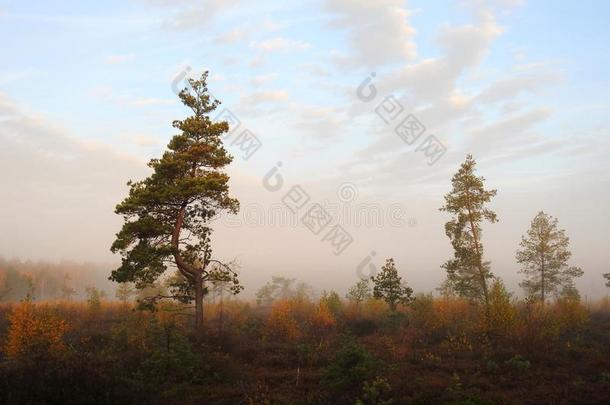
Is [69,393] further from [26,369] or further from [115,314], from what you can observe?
[115,314]

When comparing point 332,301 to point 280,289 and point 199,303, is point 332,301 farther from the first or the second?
point 280,289

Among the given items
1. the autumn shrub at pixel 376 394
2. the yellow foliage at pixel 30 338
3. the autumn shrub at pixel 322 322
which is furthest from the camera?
the autumn shrub at pixel 322 322

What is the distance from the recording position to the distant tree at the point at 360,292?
41.6 m

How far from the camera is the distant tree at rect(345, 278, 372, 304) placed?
1636 inches

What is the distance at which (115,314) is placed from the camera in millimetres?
36938

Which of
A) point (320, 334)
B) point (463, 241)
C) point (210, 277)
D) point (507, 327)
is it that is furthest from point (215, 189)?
point (463, 241)

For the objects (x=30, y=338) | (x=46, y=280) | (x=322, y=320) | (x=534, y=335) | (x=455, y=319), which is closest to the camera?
(x=30, y=338)

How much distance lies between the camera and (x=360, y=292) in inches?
1662

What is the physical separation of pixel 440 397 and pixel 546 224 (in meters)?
31.2

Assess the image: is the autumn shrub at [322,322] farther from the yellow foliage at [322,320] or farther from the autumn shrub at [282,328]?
the autumn shrub at [282,328]

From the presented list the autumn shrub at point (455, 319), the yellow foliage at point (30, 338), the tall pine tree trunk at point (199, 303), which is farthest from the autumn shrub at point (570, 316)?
the yellow foliage at point (30, 338)

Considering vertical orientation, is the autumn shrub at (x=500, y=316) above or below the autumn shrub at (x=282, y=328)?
above

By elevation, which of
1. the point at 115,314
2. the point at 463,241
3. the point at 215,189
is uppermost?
the point at 215,189

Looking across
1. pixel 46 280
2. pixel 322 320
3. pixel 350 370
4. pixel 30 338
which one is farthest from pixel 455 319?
pixel 46 280
